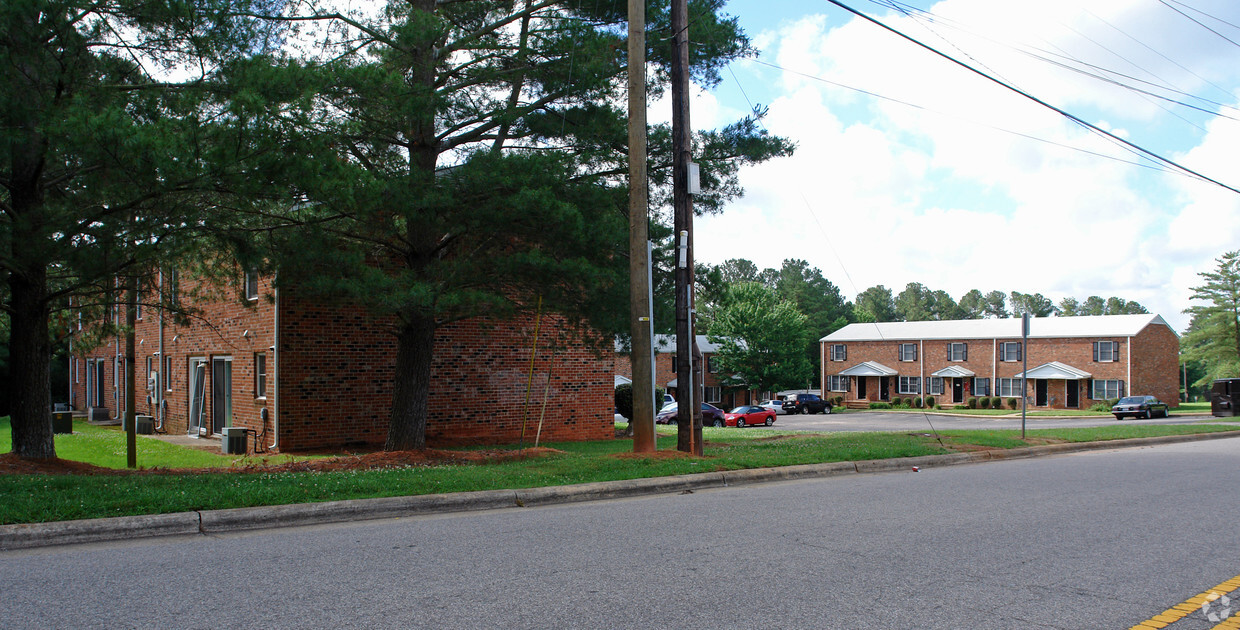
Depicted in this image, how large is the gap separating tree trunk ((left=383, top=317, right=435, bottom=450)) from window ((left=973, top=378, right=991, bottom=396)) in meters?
51.5

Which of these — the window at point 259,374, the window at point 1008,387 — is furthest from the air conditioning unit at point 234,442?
the window at point 1008,387

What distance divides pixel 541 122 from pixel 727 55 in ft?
13.1

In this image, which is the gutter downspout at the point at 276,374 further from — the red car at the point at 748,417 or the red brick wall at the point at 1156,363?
the red brick wall at the point at 1156,363

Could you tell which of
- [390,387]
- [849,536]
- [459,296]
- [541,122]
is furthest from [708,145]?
[849,536]

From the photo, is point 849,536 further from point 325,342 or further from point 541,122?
point 325,342

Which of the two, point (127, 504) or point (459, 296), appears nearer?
point (127, 504)

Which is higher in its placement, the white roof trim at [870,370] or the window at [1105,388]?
the white roof trim at [870,370]

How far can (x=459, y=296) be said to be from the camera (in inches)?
496

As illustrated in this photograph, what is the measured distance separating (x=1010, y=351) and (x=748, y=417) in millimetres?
27042

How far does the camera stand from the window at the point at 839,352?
6694 cm

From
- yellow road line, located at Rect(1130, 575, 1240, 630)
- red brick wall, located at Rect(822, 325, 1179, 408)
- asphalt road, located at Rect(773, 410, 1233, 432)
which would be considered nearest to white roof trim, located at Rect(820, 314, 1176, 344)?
red brick wall, located at Rect(822, 325, 1179, 408)

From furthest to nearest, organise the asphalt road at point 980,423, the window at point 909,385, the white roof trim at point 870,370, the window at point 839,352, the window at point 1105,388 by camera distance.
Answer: the window at point 839,352 < the white roof trim at point 870,370 < the window at point 909,385 < the window at point 1105,388 < the asphalt road at point 980,423

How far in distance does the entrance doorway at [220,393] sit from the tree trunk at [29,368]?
904 cm

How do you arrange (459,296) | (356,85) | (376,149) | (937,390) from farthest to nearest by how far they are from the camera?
(937,390) < (376,149) < (459,296) < (356,85)
